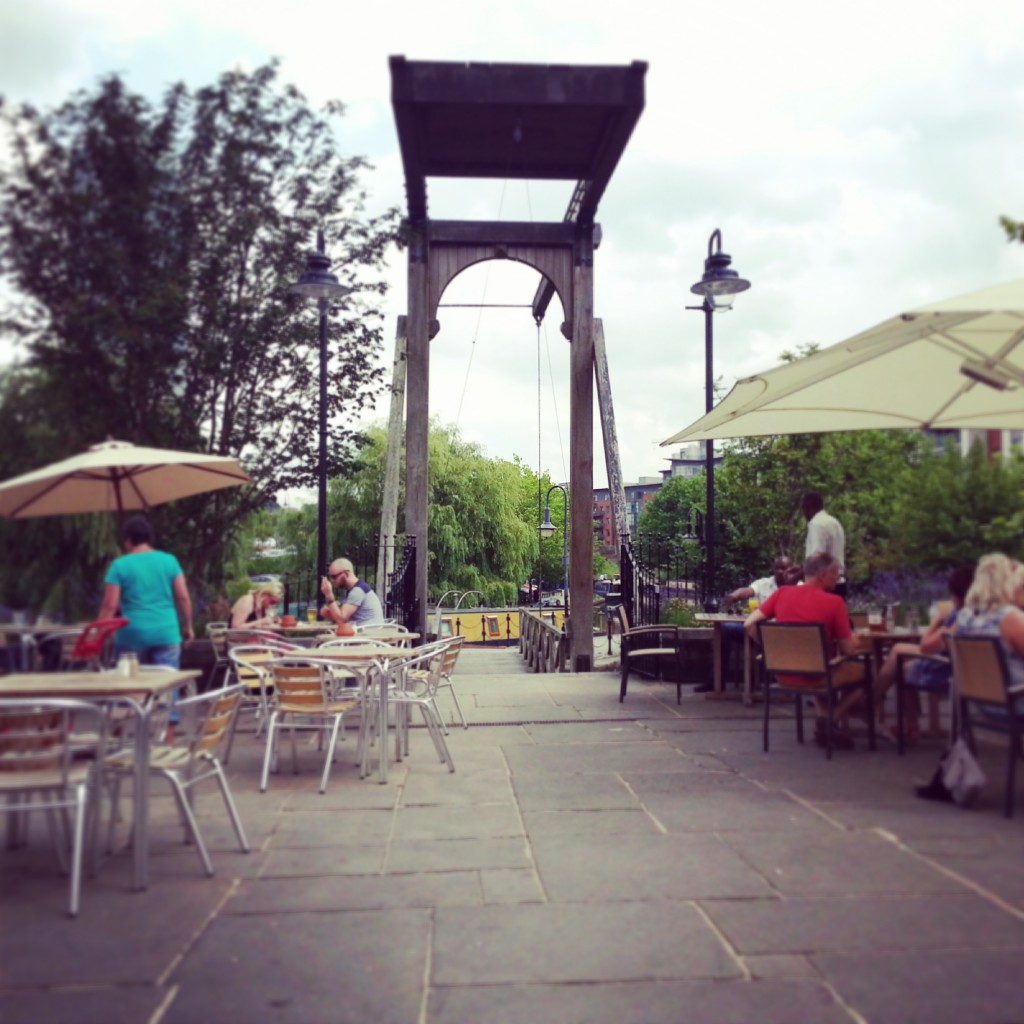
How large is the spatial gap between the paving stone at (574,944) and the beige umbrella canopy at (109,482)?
6.04 ft

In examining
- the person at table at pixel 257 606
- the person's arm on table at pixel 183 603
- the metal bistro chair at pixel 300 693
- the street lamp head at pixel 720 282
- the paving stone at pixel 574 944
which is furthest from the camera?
the street lamp head at pixel 720 282

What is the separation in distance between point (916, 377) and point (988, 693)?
2.02 meters

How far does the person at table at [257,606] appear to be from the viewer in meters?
4.80

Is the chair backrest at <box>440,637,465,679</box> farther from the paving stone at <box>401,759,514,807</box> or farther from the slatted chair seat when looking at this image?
the slatted chair seat

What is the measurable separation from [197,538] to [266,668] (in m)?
1.52

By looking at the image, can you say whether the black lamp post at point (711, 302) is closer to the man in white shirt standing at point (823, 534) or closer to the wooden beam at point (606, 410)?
the man in white shirt standing at point (823, 534)

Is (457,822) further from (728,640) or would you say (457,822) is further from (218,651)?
(728,640)

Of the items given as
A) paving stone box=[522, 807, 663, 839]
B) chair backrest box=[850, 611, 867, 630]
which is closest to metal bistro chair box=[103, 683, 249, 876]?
paving stone box=[522, 807, 663, 839]

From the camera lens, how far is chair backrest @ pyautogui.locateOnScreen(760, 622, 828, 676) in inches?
231

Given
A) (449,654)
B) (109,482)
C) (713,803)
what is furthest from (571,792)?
(109,482)

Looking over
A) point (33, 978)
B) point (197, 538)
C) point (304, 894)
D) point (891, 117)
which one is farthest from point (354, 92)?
point (33, 978)

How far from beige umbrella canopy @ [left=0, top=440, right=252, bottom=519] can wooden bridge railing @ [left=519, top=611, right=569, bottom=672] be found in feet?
29.3

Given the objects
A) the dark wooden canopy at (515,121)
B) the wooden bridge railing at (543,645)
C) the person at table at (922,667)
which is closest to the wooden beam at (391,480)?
the dark wooden canopy at (515,121)

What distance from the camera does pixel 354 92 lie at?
4.58 metres
